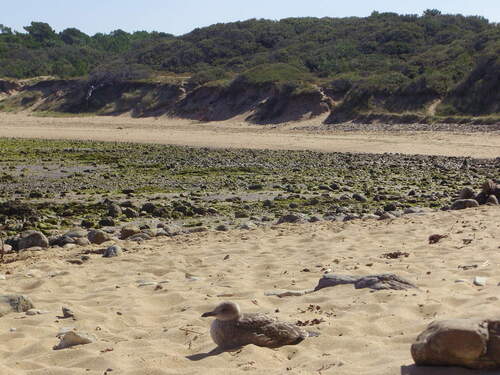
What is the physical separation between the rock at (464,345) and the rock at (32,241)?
6.60 metres

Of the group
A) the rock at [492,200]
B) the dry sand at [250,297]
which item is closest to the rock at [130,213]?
the dry sand at [250,297]

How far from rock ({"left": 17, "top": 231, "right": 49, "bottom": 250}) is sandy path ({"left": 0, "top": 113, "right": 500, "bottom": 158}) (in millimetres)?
16928

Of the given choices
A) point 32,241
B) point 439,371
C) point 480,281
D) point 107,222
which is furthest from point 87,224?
point 439,371

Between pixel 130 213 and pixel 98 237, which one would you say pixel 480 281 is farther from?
pixel 130 213

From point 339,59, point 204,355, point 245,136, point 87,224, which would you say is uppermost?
point 339,59

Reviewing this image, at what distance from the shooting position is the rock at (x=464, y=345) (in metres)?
3.67

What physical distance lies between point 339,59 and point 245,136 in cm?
2010

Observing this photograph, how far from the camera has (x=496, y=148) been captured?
2416cm

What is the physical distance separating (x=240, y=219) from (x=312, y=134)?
72.0ft

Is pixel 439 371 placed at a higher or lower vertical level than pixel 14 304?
higher

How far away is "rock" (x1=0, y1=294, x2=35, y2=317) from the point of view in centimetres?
577

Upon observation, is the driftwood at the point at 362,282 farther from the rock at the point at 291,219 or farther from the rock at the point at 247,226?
the rock at the point at 291,219

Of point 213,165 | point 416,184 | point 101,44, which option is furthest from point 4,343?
point 101,44

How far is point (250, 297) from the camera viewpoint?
6.02 metres
